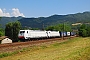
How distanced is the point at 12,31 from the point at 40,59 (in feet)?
257

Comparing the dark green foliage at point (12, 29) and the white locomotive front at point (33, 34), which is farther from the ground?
the dark green foliage at point (12, 29)

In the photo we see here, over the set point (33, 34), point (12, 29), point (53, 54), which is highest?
point (12, 29)

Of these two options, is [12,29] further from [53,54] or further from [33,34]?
[53,54]

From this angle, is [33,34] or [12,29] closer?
[33,34]

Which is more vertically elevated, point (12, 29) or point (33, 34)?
point (12, 29)

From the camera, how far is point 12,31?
9775 centimetres

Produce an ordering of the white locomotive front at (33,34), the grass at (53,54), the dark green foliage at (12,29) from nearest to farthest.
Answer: the grass at (53,54)
the white locomotive front at (33,34)
the dark green foliage at (12,29)

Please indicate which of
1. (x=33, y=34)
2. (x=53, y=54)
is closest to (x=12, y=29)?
(x=33, y=34)

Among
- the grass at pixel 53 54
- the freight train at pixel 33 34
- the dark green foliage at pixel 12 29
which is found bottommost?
the grass at pixel 53 54

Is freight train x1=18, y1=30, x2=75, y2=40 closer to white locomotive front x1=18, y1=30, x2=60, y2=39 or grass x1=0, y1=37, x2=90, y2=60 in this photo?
white locomotive front x1=18, y1=30, x2=60, y2=39

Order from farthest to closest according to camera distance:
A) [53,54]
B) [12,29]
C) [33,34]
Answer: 1. [12,29]
2. [33,34]
3. [53,54]

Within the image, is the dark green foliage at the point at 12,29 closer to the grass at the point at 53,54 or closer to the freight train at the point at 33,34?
the freight train at the point at 33,34

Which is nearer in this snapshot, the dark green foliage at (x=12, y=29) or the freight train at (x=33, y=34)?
the freight train at (x=33, y=34)

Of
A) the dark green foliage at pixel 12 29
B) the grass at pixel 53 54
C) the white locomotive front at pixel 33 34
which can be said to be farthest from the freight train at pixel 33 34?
the dark green foliage at pixel 12 29
